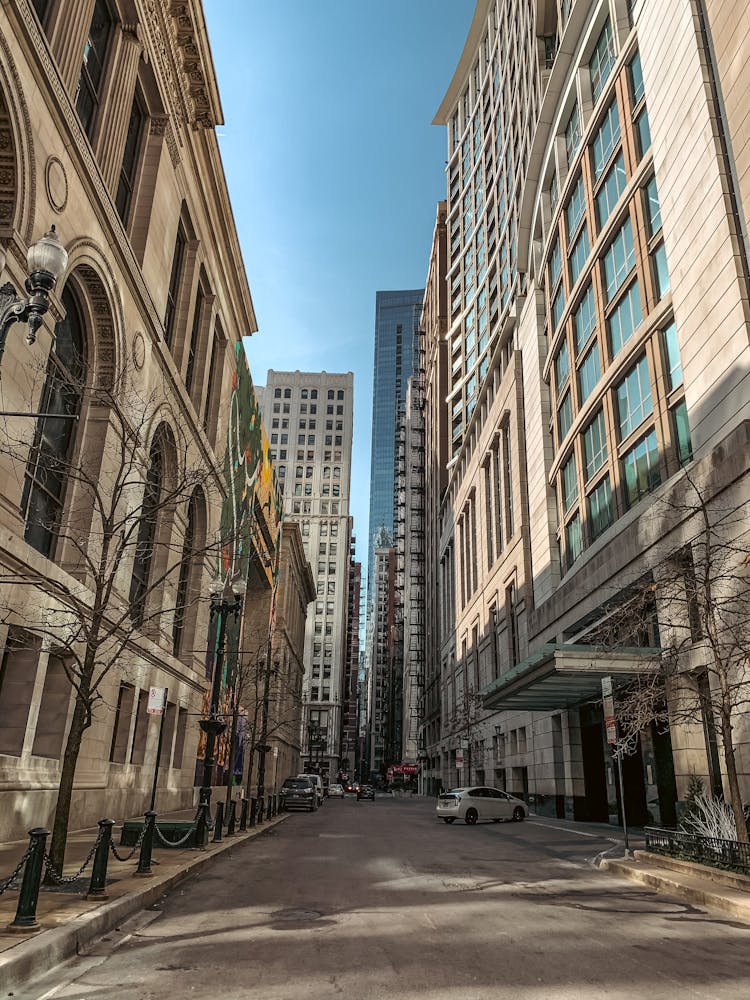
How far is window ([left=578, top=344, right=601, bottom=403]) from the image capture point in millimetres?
32672

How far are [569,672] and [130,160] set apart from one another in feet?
75.6

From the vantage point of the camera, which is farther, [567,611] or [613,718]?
[567,611]

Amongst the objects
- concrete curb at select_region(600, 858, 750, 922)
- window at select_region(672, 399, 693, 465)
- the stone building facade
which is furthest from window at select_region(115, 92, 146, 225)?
concrete curb at select_region(600, 858, 750, 922)

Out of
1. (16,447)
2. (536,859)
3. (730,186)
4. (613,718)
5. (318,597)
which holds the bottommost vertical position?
(536,859)

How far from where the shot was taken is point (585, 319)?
34.5 metres

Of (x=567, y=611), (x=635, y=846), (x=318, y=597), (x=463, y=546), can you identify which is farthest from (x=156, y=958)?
(x=318, y=597)

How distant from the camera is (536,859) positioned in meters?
16.8

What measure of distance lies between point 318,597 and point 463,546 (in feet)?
233

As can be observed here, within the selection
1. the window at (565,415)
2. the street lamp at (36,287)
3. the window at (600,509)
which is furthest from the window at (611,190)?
the street lamp at (36,287)

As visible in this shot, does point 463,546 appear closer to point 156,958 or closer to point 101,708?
point 101,708

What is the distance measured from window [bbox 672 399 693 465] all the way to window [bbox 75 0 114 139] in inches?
792

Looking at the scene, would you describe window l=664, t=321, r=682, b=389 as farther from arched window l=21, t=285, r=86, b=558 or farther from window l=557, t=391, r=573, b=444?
arched window l=21, t=285, r=86, b=558

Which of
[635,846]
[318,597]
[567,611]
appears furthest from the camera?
[318,597]

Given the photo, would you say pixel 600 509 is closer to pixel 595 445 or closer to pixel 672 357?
pixel 595 445
